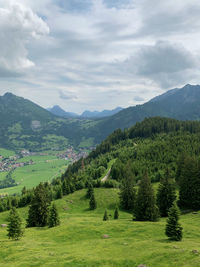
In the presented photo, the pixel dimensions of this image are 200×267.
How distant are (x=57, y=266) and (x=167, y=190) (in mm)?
55429

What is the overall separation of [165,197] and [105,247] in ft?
140

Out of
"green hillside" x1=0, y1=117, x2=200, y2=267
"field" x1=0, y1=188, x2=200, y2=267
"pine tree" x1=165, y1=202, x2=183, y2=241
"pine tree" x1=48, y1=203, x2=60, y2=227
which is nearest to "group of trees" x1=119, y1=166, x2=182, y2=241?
"pine tree" x1=165, y1=202, x2=183, y2=241

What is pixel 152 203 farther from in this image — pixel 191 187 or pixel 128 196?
pixel 128 196

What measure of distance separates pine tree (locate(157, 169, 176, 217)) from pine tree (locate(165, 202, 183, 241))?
34211mm

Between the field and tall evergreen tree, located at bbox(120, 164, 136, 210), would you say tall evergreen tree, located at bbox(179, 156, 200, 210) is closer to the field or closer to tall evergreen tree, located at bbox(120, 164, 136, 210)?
the field

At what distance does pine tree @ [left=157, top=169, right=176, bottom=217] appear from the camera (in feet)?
248

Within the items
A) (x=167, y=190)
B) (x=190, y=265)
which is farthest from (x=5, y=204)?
(x=190, y=265)

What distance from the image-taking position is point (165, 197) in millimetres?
76250

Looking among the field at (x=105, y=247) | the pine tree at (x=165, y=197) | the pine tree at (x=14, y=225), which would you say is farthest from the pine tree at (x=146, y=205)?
the pine tree at (x=14, y=225)

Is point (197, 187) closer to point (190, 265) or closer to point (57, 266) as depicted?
point (190, 265)

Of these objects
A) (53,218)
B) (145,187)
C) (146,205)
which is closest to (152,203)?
(146,205)

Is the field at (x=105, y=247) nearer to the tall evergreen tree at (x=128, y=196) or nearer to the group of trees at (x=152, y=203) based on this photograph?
the group of trees at (x=152, y=203)

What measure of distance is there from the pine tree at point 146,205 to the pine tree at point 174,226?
2155 centimetres

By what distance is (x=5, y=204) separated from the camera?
107 metres
